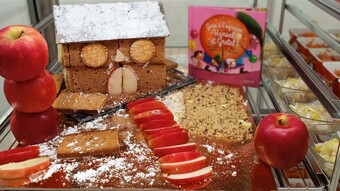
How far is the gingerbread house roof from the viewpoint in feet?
4.64

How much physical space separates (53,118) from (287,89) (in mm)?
840

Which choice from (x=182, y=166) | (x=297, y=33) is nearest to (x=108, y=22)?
(x=182, y=166)

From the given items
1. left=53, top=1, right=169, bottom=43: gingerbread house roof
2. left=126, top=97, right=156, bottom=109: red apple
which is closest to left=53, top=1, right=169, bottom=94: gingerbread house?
left=53, top=1, right=169, bottom=43: gingerbread house roof

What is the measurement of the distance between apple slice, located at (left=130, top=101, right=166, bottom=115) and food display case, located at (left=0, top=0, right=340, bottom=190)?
14 centimetres

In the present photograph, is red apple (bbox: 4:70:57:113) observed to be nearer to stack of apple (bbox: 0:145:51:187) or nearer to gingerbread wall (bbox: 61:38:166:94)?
stack of apple (bbox: 0:145:51:187)

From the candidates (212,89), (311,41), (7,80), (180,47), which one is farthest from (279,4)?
(7,80)

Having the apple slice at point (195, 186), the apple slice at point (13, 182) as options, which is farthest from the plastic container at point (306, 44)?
the apple slice at point (13, 182)

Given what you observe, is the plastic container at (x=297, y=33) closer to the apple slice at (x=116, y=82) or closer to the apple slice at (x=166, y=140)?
the apple slice at (x=116, y=82)

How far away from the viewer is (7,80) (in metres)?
1.14

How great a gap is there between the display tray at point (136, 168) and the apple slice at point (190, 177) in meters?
0.01

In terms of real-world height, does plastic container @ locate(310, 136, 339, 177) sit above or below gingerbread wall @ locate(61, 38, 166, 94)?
below

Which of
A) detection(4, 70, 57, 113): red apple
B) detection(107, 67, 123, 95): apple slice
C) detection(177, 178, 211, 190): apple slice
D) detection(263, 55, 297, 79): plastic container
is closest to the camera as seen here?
detection(177, 178, 211, 190): apple slice

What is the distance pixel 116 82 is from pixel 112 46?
14 centimetres

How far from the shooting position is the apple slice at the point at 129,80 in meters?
1.50
